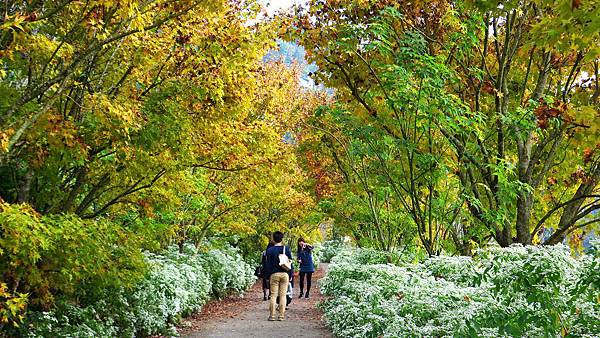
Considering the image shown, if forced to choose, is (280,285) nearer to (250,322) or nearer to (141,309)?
(250,322)

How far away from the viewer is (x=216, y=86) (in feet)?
26.9

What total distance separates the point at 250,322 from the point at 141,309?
3.47 meters

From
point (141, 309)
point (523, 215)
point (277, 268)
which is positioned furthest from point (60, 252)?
point (523, 215)

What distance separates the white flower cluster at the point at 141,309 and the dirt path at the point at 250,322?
1.42 feet

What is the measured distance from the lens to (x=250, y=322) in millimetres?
12570

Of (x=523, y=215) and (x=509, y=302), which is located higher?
(x=523, y=215)

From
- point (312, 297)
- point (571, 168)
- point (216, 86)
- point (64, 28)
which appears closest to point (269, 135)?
point (216, 86)

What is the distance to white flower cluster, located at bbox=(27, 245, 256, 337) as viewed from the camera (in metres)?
7.46

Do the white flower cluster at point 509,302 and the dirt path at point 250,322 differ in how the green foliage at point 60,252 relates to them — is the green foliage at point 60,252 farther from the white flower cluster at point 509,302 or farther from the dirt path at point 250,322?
the dirt path at point 250,322

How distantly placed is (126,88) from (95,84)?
47cm

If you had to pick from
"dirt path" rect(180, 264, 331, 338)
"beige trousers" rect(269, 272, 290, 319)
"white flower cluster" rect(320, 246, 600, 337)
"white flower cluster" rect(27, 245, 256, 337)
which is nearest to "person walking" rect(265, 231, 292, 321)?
"beige trousers" rect(269, 272, 290, 319)

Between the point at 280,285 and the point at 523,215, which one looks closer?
the point at 523,215

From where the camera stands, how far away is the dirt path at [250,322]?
10.9 m

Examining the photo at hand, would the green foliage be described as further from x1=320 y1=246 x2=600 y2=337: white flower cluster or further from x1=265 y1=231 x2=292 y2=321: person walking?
x1=265 y1=231 x2=292 y2=321: person walking
